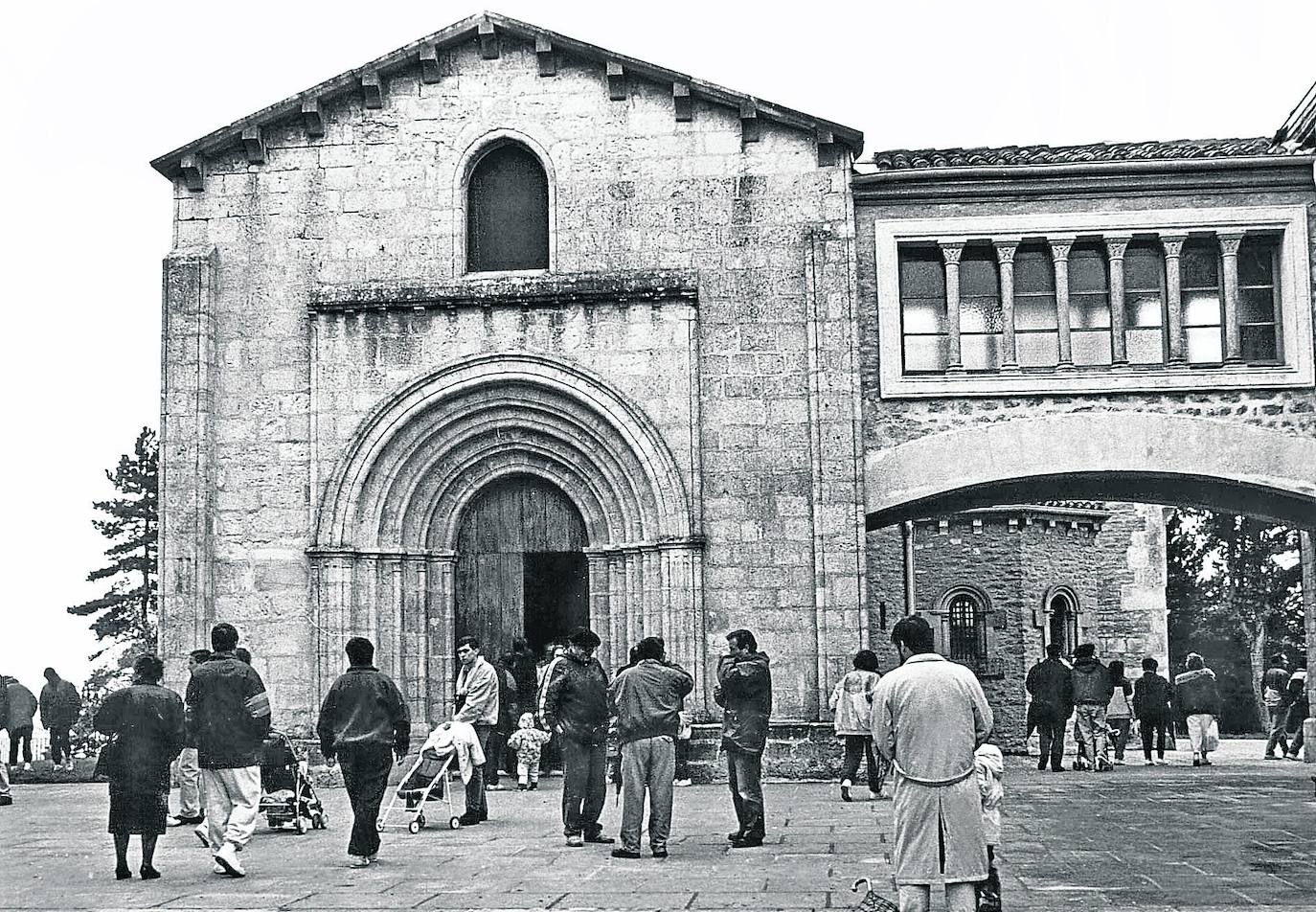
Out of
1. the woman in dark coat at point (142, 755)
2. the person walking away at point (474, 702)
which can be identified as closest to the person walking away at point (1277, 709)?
the person walking away at point (474, 702)

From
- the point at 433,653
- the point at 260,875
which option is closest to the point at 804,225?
the point at 433,653

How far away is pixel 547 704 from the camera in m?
14.0

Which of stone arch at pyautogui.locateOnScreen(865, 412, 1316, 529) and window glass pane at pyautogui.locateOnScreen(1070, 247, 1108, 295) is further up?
window glass pane at pyautogui.locateOnScreen(1070, 247, 1108, 295)

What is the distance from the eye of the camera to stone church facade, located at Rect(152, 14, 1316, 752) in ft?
66.4

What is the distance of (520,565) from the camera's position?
2131 centimetres

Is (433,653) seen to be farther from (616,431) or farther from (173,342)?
(173,342)

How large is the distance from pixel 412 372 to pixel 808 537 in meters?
5.24

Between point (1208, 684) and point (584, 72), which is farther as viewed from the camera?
point (1208, 684)

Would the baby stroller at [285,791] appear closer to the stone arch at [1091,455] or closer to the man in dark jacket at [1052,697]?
the stone arch at [1091,455]

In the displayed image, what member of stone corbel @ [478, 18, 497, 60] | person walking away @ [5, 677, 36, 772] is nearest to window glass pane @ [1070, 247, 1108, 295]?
stone corbel @ [478, 18, 497, 60]

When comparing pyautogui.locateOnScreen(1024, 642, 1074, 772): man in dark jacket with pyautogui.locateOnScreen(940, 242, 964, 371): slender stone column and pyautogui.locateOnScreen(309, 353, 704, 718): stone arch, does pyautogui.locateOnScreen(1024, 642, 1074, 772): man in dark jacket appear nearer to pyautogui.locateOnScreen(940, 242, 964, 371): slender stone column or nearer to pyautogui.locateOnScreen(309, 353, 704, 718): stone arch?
pyautogui.locateOnScreen(940, 242, 964, 371): slender stone column

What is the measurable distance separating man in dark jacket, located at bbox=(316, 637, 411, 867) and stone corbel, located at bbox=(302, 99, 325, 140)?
10.5m

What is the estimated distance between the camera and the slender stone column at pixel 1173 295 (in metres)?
20.5

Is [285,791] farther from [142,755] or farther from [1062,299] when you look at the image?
[1062,299]
